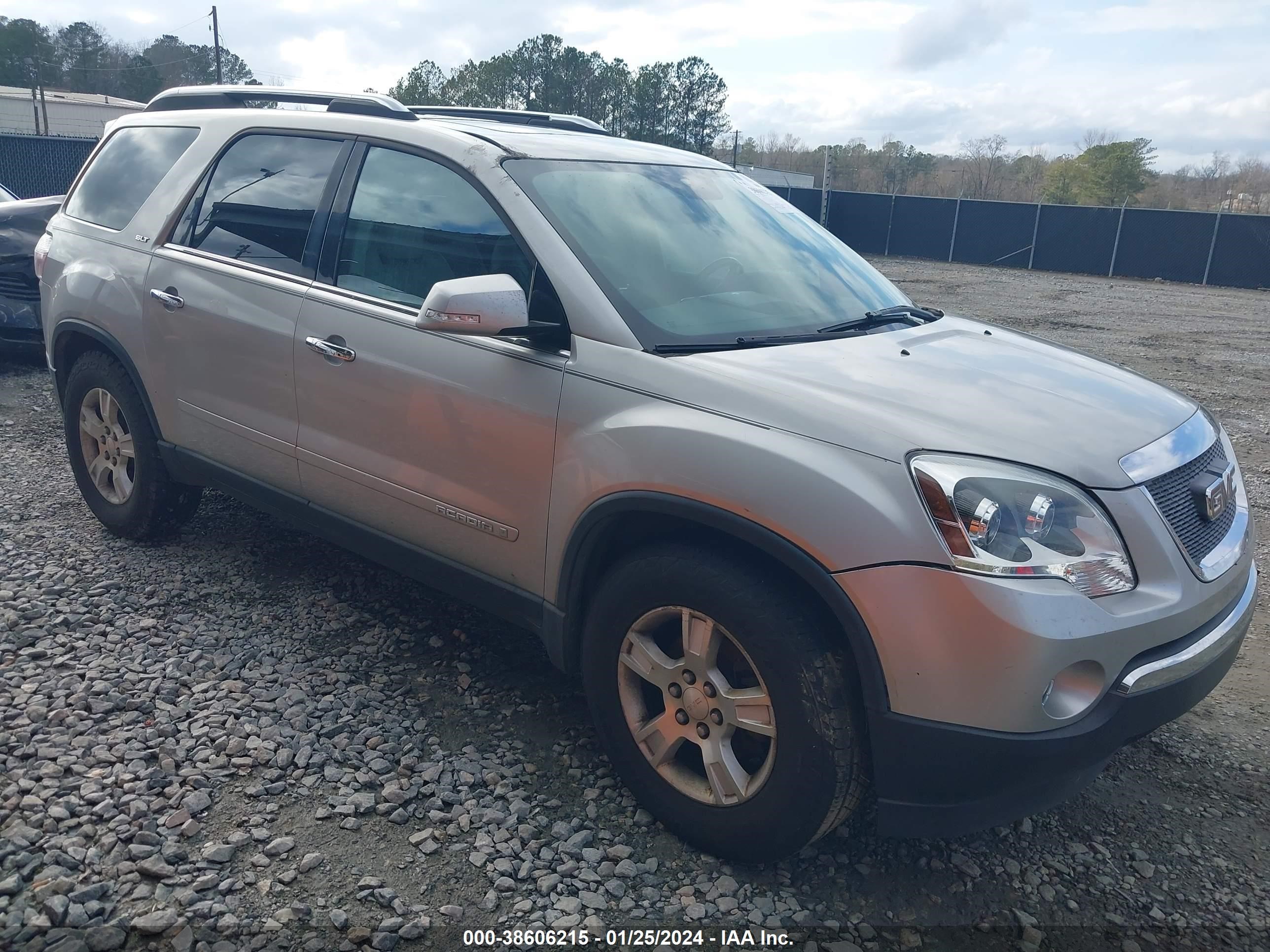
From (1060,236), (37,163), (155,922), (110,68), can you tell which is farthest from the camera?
(110,68)

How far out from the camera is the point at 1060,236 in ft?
95.6

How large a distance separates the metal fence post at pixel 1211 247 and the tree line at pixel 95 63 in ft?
198

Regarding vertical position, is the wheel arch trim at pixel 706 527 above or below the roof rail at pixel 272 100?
below

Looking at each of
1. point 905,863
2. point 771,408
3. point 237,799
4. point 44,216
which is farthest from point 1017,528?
point 44,216

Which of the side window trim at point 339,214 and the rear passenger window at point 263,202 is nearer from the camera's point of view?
the side window trim at point 339,214

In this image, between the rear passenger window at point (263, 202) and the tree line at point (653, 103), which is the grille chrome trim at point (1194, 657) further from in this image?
the tree line at point (653, 103)

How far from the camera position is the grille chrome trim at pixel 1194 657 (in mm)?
2283

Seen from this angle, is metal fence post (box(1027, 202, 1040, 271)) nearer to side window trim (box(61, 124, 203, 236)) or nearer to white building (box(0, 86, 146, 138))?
side window trim (box(61, 124, 203, 236))

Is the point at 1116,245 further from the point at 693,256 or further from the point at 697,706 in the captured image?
the point at 697,706

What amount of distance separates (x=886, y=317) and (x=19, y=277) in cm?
714

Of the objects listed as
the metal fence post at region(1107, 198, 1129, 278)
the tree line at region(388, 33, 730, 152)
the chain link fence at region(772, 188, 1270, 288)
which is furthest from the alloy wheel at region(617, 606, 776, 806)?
the tree line at region(388, 33, 730, 152)

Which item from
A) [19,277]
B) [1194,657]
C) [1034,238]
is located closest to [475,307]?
[1194,657]

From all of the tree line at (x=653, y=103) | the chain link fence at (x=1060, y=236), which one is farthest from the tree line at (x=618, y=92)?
the chain link fence at (x=1060, y=236)

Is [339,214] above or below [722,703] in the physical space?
above
